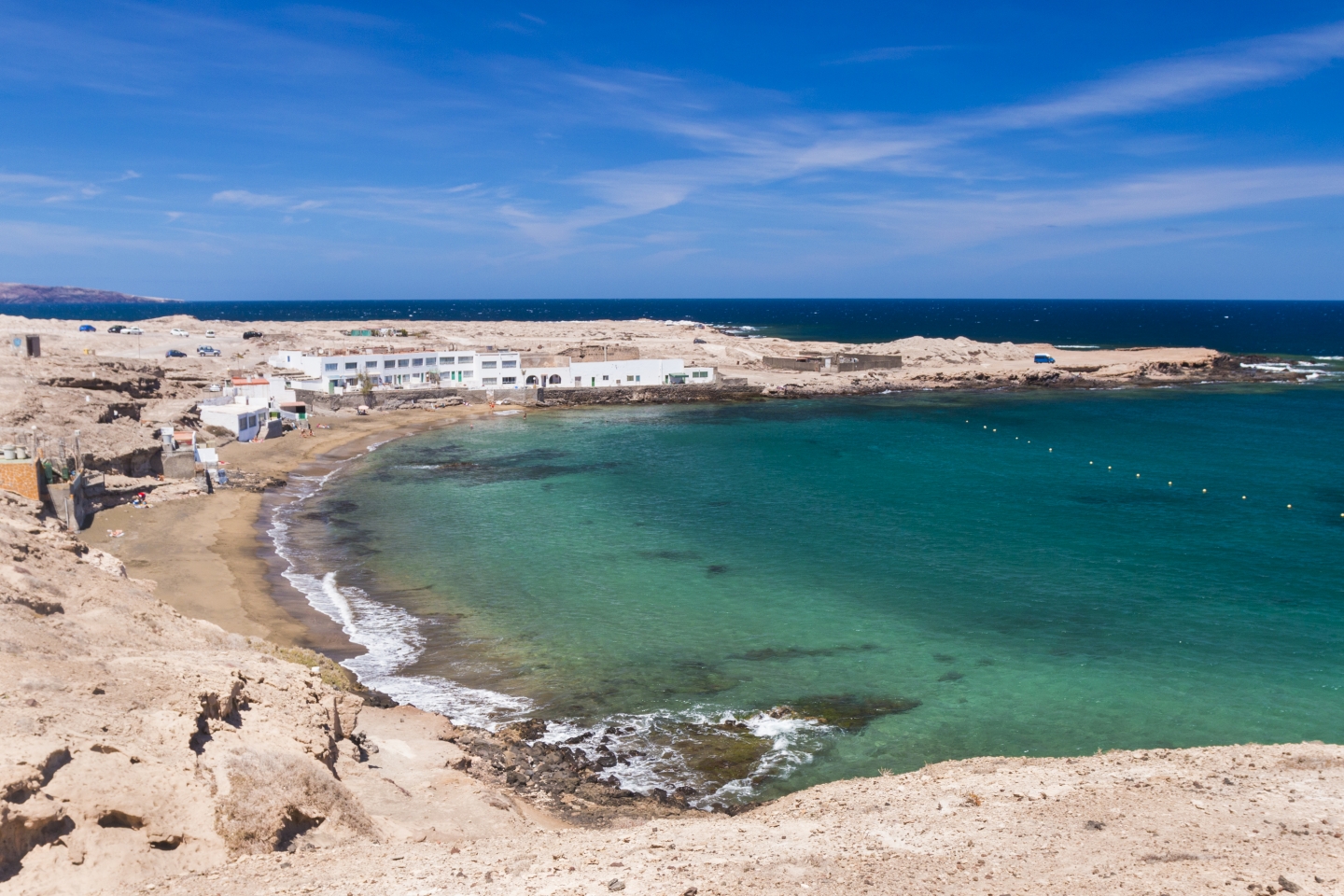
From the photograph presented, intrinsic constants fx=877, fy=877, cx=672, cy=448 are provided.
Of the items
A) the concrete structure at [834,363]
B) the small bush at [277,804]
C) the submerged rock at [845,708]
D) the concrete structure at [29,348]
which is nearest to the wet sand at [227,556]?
the small bush at [277,804]

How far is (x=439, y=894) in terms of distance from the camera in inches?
481

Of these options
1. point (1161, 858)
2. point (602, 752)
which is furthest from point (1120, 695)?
point (602, 752)

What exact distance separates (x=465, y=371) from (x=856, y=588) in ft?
220

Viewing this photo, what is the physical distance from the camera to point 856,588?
117 ft

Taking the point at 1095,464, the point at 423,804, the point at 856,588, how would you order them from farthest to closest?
1. the point at 1095,464
2. the point at 856,588
3. the point at 423,804

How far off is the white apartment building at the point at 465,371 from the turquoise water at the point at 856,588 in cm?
1936

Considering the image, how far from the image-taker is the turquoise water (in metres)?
24.8

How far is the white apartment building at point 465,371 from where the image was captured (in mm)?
83875

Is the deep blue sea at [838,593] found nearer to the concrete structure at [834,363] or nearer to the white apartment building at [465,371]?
the white apartment building at [465,371]

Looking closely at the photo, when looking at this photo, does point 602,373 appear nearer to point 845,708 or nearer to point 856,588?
point 856,588

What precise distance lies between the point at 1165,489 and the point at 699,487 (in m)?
28.7

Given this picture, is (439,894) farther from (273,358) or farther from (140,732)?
(273,358)

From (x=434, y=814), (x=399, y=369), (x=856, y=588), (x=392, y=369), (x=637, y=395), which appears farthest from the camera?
(x=637, y=395)

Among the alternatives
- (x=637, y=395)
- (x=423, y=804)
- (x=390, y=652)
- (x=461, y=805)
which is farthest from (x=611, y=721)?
(x=637, y=395)
